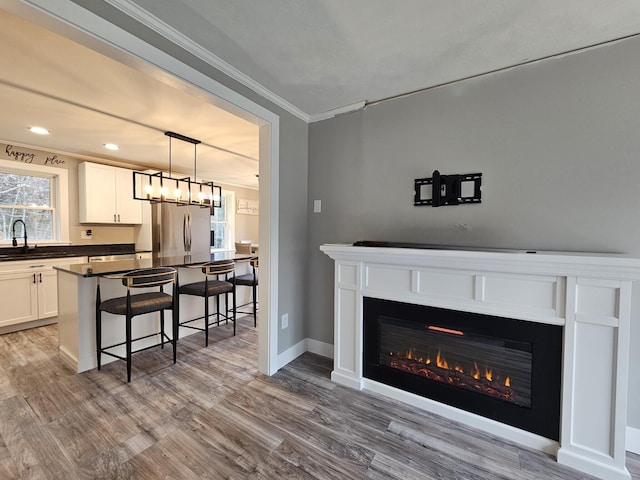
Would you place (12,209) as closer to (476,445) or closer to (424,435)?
(424,435)

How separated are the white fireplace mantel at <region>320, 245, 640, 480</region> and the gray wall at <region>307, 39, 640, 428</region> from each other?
0.33 meters

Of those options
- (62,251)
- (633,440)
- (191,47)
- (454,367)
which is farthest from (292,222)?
(62,251)

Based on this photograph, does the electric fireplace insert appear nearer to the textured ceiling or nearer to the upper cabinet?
the textured ceiling

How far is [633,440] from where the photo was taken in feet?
5.36

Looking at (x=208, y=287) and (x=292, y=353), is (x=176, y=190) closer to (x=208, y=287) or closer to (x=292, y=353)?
(x=208, y=287)

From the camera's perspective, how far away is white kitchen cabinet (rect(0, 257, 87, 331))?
11.1 feet

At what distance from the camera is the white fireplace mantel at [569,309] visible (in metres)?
1.43

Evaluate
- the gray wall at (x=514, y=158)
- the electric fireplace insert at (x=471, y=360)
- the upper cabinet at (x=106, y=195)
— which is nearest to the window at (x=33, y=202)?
the upper cabinet at (x=106, y=195)

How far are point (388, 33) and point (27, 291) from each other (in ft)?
16.4

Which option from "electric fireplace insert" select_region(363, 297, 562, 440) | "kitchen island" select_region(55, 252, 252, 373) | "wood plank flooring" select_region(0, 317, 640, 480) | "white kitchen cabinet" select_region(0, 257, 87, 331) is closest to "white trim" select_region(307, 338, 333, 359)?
"wood plank flooring" select_region(0, 317, 640, 480)

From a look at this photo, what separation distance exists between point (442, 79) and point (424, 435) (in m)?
2.50

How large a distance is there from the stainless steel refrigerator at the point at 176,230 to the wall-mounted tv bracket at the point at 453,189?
400 cm

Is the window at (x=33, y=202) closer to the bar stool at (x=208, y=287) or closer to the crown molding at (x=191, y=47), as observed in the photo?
the bar stool at (x=208, y=287)

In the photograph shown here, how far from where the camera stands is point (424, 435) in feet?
5.74
